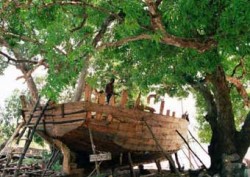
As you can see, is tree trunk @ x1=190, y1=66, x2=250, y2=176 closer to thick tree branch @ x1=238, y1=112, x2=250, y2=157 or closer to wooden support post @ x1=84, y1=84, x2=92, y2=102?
thick tree branch @ x1=238, y1=112, x2=250, y2=157

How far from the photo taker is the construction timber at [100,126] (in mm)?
9773

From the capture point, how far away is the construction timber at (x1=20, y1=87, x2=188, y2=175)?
977 cm

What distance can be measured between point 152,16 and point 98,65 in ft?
30.8

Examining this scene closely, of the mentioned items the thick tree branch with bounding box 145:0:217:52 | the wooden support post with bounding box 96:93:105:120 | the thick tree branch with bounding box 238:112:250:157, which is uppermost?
the thick tree branch with bounding box 145:0:217:52

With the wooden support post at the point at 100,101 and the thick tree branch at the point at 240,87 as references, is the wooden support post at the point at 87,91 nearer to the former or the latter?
the wooden support post at the point at 100,101

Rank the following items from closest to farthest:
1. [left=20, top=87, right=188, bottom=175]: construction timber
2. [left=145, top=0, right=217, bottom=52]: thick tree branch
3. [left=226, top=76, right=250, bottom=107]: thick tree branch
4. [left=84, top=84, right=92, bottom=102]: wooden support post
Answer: [left=145, top=0, right=217, bottom=52]: thick tree branch → [left=84, top=84, right=92, bottom=102]: wooden support post → [left=20, top=87, right=188, bottom=175]: construction timber → [left=226, top=76, right=250, bottom=107]: thick tree branch

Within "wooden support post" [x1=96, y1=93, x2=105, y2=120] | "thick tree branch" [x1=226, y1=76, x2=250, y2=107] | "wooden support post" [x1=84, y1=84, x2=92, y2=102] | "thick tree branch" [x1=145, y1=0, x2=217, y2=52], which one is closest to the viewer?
"thick tree branch" [x1=145, y1=0, x2=217, y2=52]

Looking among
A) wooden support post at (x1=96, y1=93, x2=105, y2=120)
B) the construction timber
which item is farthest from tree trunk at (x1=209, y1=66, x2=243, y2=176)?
wooden support post at (x1=96, y1=93, x2=105, y2=120)

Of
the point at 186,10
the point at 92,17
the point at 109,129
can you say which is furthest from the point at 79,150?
the point at 186,10

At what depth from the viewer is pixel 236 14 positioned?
242 inches

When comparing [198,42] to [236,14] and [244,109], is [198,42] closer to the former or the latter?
[236,14]

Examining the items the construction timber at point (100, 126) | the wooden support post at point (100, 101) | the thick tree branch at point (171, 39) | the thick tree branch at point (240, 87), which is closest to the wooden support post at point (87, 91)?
the construction timber at point (100, 126)

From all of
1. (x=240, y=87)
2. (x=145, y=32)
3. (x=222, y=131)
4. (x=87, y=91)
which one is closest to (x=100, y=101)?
(x=87, y=91)

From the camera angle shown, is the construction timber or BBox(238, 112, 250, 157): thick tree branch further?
BBox(238, 112, 250, 157): thick tree branch
